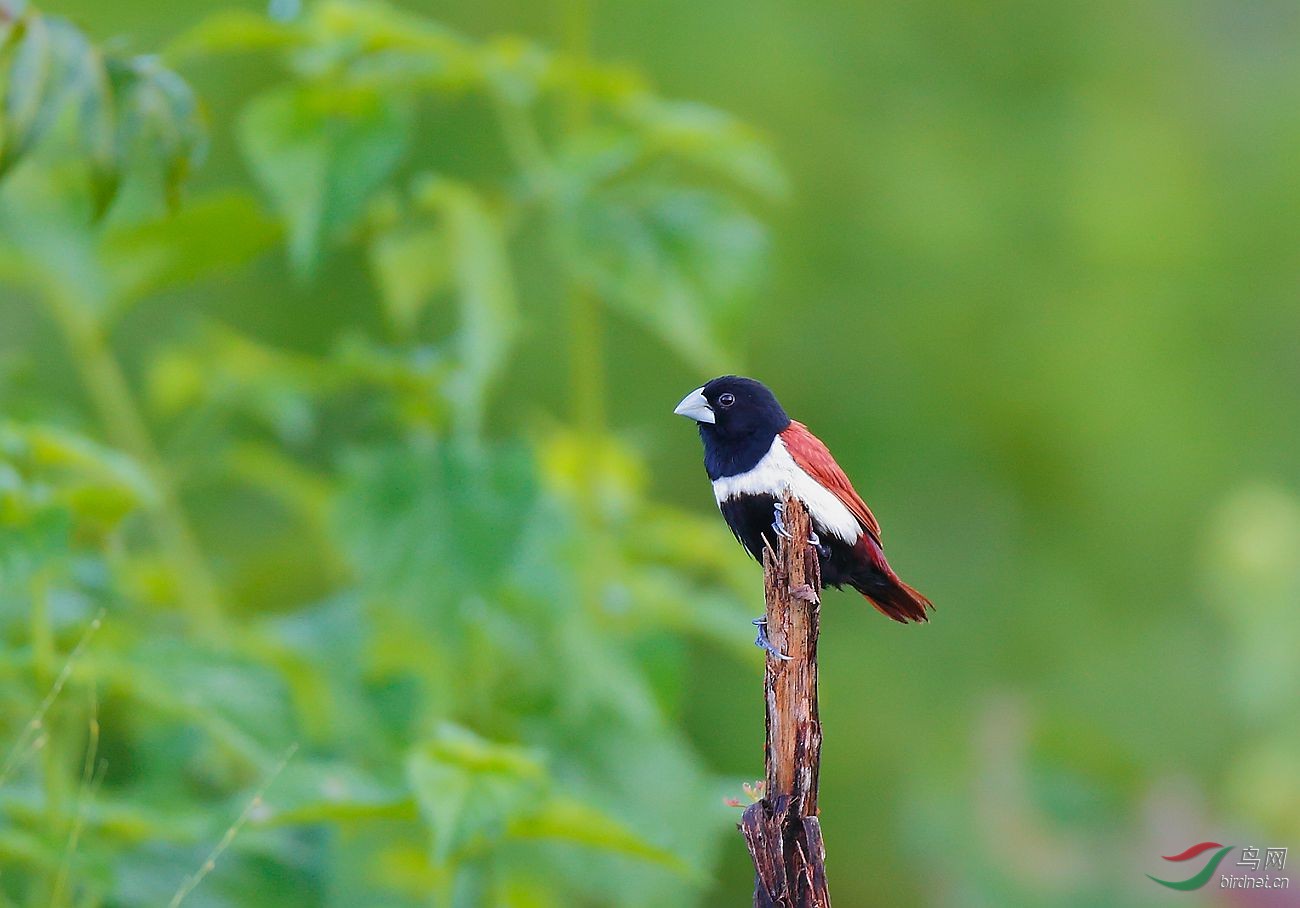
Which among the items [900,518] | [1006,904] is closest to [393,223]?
[1006,904]

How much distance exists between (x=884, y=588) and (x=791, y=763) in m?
0.48

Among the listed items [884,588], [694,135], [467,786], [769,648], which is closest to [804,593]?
[769,648]

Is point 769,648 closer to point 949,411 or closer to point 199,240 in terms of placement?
point 199,240

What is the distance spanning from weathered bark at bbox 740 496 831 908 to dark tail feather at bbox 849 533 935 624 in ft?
0.74

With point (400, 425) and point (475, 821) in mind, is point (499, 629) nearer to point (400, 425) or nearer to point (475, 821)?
point (400, 425)

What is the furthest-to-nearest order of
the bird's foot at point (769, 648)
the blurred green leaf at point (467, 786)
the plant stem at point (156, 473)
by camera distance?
the plant stem at point (156, 473)
the blurred green leaf at point (467, 786)
the bird's foot at point (769, 648)

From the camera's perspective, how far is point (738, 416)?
6.45ft

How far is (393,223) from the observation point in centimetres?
270

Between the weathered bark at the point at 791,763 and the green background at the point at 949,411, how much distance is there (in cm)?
120

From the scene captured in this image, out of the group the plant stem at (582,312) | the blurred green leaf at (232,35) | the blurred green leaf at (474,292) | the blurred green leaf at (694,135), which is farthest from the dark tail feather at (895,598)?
the blurred green leaf at (232,35)

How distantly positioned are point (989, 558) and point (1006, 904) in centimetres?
207

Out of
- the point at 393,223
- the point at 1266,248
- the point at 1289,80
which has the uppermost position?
the point at 1289,80

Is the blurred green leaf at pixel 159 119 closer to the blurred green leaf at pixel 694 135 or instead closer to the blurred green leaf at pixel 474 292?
the blurred green leaf at pixel 474 292

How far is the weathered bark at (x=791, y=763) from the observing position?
4.93ft
